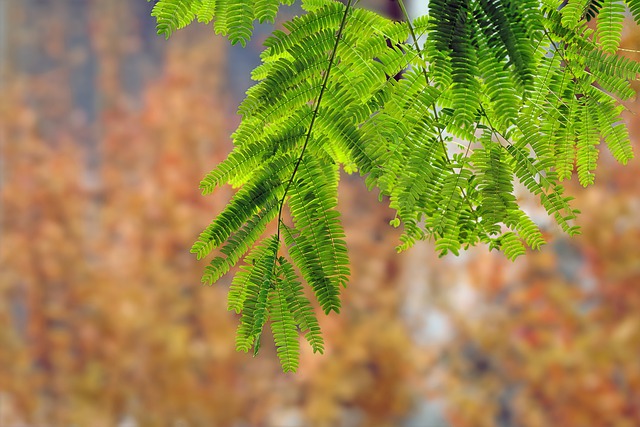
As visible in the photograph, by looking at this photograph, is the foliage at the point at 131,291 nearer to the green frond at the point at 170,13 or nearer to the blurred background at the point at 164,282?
the blurred background at the point at 164,282

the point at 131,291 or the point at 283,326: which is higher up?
the point at 131,291

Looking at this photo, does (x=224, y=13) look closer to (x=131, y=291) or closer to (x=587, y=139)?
(x=587, y=139)

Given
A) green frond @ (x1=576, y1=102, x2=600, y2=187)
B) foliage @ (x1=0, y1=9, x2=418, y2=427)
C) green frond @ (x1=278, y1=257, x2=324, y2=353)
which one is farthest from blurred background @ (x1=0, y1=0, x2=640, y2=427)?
green frond @ (x1=278, y1=257, x2=324, y2=353)

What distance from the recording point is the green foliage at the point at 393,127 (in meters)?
0.64

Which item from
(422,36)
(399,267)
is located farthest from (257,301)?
(399,267)

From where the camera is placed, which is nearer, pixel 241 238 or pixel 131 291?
pixel 241 238

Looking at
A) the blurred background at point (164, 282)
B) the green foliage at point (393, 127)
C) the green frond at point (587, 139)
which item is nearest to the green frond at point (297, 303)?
the green foliage at point (393, 127)

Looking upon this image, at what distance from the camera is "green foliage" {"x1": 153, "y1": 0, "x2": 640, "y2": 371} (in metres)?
0.64

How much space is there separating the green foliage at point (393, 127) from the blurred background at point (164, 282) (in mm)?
2192

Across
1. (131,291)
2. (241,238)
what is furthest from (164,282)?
(241,238)

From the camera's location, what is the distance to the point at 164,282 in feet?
9.91

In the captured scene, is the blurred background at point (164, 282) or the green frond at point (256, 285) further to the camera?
the blurred background at point (164, 282)

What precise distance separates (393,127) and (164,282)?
2.49 m

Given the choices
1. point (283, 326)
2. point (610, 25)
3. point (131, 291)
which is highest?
point (131, 291)
